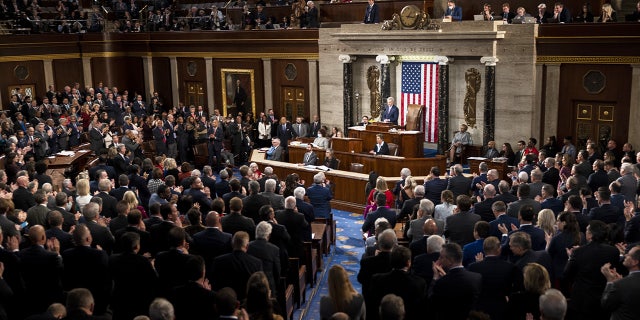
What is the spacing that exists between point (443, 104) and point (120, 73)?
1328cm

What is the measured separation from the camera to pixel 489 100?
17.7 m

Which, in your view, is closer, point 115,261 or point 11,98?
point 115,261

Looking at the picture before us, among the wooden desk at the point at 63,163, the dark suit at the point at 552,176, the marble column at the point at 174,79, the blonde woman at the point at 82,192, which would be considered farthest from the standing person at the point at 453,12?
the blonde woman at the point at 82,192

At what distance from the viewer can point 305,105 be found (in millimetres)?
21875

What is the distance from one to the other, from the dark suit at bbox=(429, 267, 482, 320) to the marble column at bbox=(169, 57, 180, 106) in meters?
20.6

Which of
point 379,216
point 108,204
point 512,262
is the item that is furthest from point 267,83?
point 512,262

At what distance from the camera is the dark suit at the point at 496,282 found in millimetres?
6074

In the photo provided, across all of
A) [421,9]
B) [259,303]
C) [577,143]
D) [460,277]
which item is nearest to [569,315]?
[460,277]

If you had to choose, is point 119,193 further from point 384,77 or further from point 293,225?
point 384,77

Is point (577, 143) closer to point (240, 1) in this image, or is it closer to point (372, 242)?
point (372, 242)

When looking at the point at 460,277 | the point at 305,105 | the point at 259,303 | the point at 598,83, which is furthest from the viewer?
the point at 305,105

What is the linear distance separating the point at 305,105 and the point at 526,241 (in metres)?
16.0

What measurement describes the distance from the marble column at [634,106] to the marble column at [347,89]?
7.85 m

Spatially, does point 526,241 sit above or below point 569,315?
above
